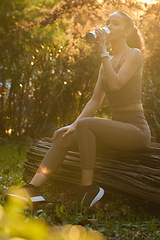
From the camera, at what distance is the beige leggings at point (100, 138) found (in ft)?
8.21

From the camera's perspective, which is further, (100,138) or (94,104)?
(94,104)

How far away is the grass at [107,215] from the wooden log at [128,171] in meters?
0.14

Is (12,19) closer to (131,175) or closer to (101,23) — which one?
(101,23)

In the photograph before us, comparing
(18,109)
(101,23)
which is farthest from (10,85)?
(101,23)

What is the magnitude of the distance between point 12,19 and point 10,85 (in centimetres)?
284

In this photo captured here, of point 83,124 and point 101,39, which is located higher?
point 101,39

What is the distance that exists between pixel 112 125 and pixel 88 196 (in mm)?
613

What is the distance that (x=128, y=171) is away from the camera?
2.63 metres

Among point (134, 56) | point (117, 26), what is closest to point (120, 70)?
point (134, 56)

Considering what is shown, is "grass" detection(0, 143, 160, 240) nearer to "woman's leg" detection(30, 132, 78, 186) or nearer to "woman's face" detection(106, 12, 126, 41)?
"woman's leg" detection(30, 132, 78, 186)

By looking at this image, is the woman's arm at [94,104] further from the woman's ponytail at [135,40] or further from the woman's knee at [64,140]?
the woman's ponytail at [135,40]

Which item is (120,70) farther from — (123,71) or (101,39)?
(101,39)

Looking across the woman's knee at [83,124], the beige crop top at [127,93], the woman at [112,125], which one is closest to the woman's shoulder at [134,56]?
the woman at [112,125]

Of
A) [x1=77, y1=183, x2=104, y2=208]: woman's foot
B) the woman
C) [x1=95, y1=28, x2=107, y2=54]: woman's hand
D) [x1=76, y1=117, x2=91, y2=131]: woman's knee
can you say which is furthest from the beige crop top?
[x1=77, y1=183, x2=104, y2=208]: woman's foot
